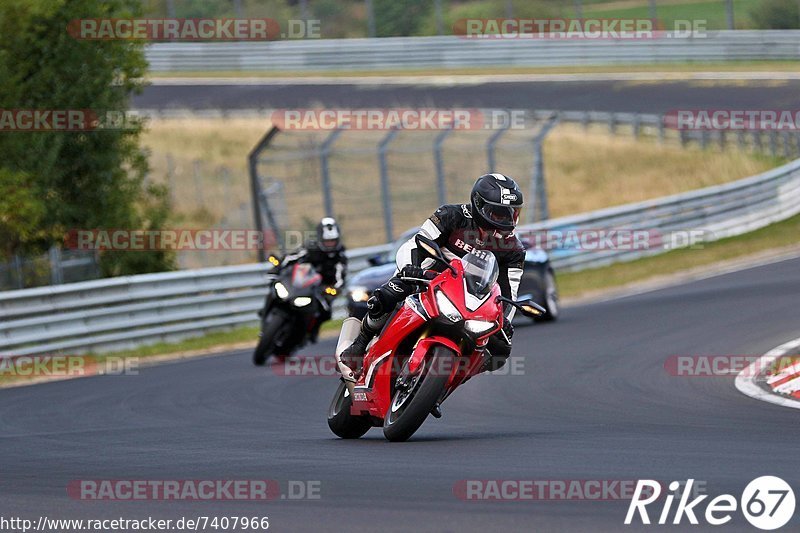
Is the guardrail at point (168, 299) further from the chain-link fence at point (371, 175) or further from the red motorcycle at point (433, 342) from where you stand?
the red motorcycle at point (433, 342)

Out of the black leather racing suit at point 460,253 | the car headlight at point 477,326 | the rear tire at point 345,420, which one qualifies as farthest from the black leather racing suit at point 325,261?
the car headlight at point 477,326

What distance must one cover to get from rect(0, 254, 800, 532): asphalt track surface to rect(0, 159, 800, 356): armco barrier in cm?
173

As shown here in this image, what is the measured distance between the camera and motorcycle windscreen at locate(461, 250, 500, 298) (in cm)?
855

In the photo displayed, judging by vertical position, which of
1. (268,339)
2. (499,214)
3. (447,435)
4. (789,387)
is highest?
(499,214)

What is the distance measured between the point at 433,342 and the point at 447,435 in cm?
126

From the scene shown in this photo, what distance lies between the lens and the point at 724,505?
19.7ft

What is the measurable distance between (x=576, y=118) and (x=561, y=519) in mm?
34172

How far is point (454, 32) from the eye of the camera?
4462 cm

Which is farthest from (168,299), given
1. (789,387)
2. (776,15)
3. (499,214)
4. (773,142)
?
(776,15)

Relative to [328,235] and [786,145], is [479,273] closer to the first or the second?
[328,235]

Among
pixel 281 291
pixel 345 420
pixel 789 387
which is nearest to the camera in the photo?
pixel 345 420

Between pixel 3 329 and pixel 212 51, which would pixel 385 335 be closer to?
pixel 3 329

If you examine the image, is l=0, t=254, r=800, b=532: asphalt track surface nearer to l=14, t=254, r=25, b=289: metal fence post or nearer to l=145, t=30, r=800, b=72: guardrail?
l=14, t=254, r=25, b=289: metal fence post

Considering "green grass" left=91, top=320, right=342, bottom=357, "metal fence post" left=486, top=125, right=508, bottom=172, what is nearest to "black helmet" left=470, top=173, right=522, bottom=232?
"green grass" left=91, top=320, right=342, bottom=357
